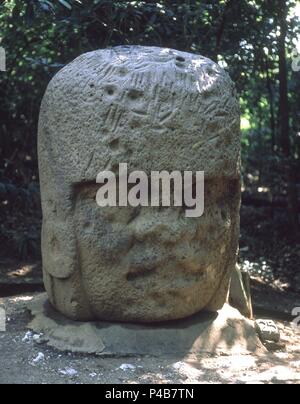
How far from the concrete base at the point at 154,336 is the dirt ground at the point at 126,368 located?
6 cm

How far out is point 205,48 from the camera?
21.3 feet

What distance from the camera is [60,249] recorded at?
413cm

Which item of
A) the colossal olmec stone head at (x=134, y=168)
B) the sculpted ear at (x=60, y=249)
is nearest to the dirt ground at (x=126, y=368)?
the colossal olmec stone head at (x=134, y=168)

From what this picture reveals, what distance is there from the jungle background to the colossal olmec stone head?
3.34 feet

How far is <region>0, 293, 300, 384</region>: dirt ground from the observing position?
3.67 metres

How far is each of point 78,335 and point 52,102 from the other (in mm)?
1360

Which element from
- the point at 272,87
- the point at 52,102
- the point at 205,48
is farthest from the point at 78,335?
the point at 272,87

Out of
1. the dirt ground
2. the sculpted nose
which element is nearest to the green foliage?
the sculpted nose

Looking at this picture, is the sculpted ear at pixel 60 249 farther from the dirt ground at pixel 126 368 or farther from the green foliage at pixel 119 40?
the green foliage at pixel 119 40

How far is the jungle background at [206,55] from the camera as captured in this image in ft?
20.4

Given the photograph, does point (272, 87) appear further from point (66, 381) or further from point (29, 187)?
point (66, 381)

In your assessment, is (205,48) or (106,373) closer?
(106,373)

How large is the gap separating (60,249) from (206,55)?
2.99 m

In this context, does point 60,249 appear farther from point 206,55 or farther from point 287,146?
point 287,146
